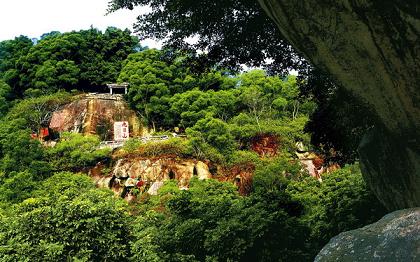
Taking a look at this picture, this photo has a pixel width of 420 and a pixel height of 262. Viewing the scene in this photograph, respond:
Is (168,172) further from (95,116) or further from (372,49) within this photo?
(372,49)

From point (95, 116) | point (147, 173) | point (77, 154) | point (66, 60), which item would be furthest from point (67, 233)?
point (66, 60)

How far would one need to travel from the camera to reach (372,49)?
3.59 metres

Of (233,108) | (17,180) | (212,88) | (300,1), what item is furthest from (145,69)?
(300,1)

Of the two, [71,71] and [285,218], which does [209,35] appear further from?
[71,71]

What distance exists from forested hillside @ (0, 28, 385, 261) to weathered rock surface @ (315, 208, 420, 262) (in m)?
4.47

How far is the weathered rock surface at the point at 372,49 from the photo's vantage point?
3.41 m

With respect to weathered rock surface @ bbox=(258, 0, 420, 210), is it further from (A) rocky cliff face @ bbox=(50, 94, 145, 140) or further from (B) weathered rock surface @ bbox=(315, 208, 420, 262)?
(A) rocky cliff face @ bbox=(50, 94, 145, 140)

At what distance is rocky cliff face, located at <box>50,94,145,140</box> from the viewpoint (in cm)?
3391

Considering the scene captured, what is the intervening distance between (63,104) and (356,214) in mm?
30291

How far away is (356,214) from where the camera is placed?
372 inches

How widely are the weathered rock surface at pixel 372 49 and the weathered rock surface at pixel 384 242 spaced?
120 centimetres

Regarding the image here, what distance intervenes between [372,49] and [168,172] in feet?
79.5

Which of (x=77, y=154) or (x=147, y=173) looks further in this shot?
(x=77, y=154)

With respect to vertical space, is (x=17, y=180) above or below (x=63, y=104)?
below
